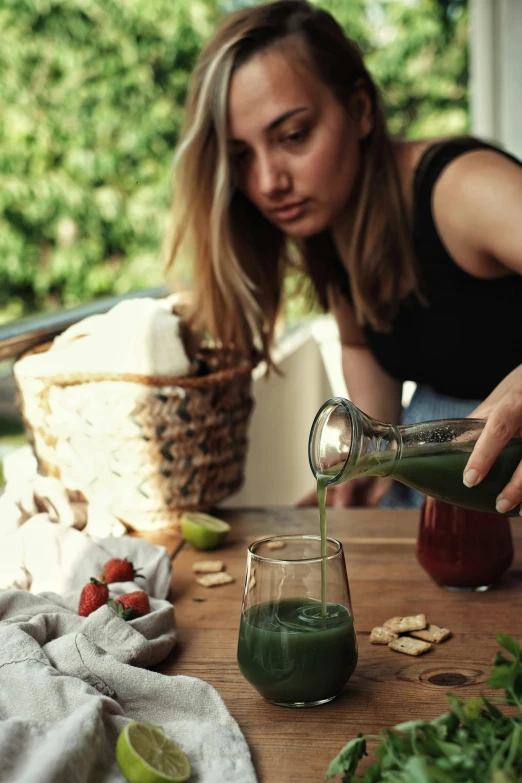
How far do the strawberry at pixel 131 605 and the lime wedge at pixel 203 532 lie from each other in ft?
1.05

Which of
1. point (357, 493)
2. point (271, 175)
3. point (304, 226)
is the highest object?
point (271, 175)

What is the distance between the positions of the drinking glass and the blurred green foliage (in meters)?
6.69

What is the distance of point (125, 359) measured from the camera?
157 cm

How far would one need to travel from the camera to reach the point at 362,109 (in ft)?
5.95

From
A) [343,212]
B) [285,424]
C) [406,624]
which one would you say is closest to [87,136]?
[285,424]

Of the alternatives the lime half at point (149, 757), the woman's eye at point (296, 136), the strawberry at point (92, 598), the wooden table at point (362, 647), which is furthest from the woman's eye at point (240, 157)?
the lime half at point (149, 757)

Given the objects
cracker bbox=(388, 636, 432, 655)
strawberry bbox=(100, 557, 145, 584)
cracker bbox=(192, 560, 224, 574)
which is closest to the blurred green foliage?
cracker bbox=(192, 560, 224, 574)

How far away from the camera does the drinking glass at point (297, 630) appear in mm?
889

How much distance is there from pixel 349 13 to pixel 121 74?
216cm

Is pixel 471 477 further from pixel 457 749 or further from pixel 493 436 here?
pixel 457 749

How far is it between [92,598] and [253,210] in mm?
1126

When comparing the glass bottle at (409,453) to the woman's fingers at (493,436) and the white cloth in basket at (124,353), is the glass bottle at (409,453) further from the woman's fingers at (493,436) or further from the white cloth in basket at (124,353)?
the white cloth in basket at (124,353)

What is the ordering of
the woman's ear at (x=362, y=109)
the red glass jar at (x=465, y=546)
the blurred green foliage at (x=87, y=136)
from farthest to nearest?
the blurred green foliage at (x=87, y=136)
the woman's ear at (x=362, y=109)
the red glass jar at (x=465, y=546)

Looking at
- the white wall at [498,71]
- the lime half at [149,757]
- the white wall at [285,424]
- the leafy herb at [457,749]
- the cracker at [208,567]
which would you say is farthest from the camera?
the white wall at [498,71]
